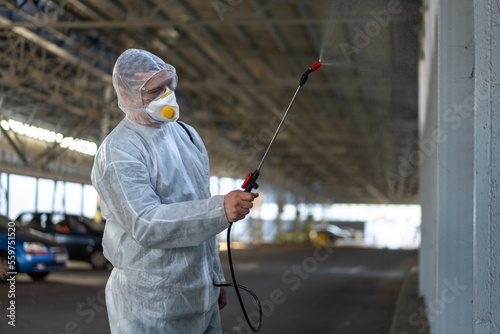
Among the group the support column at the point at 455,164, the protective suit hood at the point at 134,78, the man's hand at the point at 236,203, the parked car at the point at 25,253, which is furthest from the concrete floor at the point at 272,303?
the man's hand at the point at 236,203

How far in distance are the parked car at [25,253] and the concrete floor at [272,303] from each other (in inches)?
12.5

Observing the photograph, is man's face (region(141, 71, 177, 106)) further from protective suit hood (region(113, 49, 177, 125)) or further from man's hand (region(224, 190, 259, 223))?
man's hand (region(224, 190, 259, 223))

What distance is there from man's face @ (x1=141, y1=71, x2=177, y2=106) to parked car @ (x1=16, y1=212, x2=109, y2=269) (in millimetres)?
16446

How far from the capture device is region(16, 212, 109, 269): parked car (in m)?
18.9

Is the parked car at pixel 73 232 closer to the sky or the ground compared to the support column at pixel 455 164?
closer to the ground

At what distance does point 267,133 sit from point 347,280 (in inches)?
645

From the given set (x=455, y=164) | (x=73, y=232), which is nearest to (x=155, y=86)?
(x=455, y=164)

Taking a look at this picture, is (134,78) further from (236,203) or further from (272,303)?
(272,303)

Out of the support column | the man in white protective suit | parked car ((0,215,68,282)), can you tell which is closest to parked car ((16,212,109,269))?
parked car ((0,215,68,282))

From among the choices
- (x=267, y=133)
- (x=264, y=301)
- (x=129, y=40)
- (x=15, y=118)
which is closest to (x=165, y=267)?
(x=264, y=301)

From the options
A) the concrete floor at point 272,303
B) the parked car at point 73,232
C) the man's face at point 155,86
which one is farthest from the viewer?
the parked car at point 73,232

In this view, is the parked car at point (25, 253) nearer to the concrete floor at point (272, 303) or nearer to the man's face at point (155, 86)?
the concrete floor at point (272, 303)

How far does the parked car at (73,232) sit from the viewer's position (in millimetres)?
18891

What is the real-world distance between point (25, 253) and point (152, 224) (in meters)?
12.7
